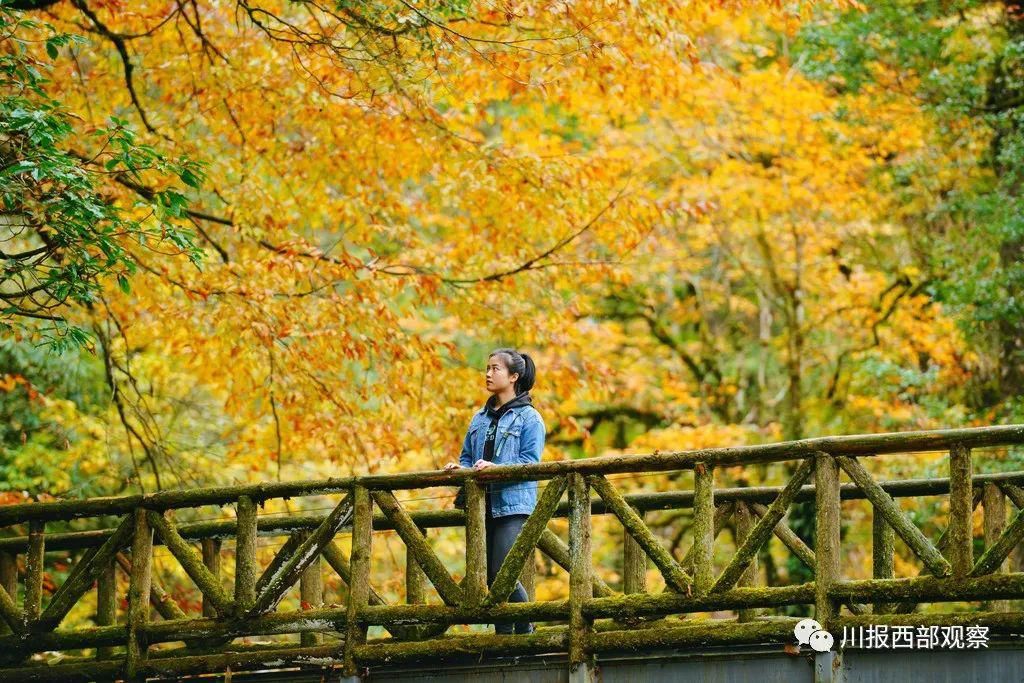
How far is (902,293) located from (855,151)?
2.25 m

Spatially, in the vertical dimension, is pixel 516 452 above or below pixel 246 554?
above

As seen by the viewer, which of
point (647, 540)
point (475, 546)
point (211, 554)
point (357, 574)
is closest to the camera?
point (647, 540)

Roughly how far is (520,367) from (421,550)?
1.31 metres

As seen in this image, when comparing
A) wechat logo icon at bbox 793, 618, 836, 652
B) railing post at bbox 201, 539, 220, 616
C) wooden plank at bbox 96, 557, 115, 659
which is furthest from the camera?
railing post at bbox 201, 539, 220, 616

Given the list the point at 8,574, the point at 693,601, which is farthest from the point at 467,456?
the point at 8,574

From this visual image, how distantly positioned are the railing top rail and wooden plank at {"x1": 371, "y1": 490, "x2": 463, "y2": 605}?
4.8 inches

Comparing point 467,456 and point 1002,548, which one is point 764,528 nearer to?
point 1002,548

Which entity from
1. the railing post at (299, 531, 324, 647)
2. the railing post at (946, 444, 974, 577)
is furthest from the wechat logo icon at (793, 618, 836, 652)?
the railing post at (299, 531, 324, 647)

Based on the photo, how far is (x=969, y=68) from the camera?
632 inches

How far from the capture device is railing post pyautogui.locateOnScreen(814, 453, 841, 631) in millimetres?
6984

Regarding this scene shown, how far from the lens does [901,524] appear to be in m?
6.66

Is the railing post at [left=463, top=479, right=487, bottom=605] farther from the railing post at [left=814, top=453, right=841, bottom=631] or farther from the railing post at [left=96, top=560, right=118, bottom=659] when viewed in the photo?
the railing post at [left=96, top=560, right=118, bottom=659]

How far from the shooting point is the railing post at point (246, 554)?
845 centimetres

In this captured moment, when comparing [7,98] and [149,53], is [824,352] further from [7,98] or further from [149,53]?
[7,98]
